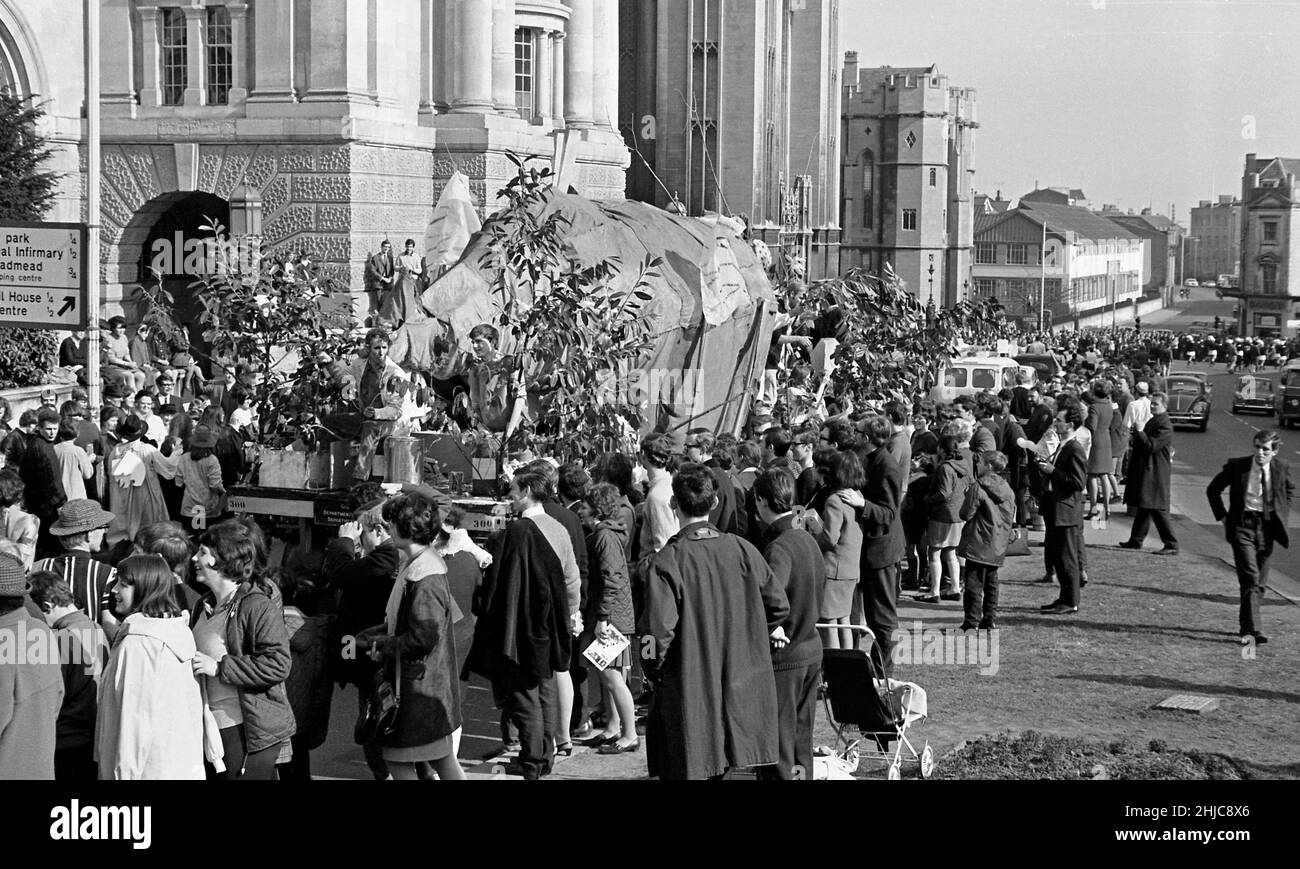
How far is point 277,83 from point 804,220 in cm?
4323

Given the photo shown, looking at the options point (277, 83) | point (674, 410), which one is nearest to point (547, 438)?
point (674, 410)

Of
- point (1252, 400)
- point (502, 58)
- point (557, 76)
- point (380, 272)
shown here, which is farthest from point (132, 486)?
point (1252, 400)

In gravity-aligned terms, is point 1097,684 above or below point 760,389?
below

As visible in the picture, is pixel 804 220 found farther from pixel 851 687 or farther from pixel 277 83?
pixel 851 687

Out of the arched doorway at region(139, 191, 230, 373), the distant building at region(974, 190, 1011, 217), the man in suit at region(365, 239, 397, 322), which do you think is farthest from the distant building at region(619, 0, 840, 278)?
the distant building at region(974, 190, 1011, 217)

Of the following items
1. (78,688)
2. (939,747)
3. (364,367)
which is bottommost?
(939,747)

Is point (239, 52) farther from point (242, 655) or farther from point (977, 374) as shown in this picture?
point (242, 655)

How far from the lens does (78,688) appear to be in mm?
8125

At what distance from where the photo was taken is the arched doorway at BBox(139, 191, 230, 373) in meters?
29.1

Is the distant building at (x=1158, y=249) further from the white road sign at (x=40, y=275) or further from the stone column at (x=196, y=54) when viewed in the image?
the white road sign at (x=40, y=275)

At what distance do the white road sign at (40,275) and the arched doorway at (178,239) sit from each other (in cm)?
1342

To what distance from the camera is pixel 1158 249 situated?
6737 inches

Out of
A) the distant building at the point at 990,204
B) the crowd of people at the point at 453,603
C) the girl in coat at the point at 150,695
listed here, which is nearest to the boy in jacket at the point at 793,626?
the crowd of people at the point at 453,603
